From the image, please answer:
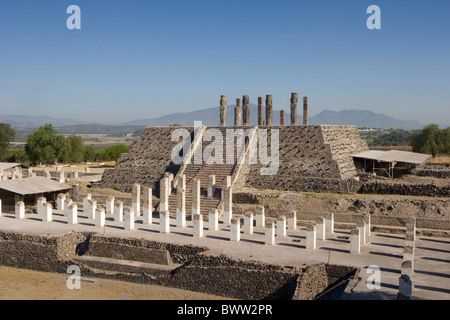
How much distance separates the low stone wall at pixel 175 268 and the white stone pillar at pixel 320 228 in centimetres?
338

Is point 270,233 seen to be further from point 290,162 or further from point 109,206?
point 109,206

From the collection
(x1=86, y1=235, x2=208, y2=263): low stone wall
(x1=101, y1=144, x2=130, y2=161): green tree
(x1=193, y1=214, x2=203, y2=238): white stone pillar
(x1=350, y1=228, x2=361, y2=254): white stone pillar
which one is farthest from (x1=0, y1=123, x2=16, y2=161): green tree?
(x1=350, y1=228, x2=361, y2=254): white stone pillar

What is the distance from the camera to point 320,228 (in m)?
18.0

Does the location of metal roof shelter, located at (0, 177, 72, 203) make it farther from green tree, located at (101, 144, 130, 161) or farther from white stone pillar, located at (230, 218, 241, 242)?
green tree, located at (101, 144, 130, 161)

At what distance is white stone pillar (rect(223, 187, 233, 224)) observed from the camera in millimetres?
20719

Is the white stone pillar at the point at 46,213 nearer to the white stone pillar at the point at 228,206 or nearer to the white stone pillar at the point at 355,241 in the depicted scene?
the white stone pillar at the point at 228,206

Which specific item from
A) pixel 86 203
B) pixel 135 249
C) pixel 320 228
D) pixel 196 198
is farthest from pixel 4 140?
pixel 320 228

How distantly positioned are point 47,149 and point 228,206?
3221 centimetres

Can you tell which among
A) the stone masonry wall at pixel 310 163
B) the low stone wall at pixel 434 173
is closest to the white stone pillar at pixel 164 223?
the stone masonry wall at pixel 310 163

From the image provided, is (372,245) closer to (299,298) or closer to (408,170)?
(299,298)

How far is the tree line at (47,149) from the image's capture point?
157ft

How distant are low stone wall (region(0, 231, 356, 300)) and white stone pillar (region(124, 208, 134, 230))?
1467mm

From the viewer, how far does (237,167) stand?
80.7ft
